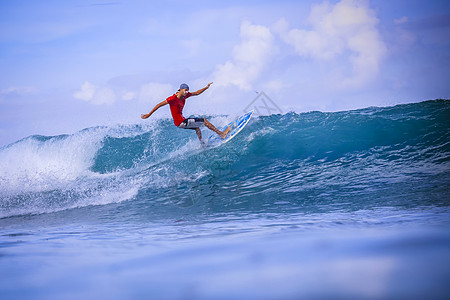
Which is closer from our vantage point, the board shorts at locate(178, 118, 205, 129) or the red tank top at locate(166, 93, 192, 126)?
the red tank top at locate(166, 93, 192, 126)

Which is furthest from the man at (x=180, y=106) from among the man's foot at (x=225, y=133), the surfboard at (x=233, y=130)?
the surfboard at (x=233, y=130)

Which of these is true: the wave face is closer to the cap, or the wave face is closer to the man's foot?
the man's foot

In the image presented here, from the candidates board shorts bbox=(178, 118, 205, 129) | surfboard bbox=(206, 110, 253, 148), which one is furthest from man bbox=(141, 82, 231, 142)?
surfboard bbox=(206, 110, 253, 148)

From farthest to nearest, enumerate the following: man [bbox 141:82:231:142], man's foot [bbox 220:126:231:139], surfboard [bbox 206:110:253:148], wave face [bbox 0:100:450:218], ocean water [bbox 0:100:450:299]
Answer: surfboard [bbox 206:110:253:148]
man's foot [bbox 220:126:231:139]
man [bbox 141:82:231:142]
wave face [bbox 0:100:450:218]
ocean water [bbox 0:100:450:299]

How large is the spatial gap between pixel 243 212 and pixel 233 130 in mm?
4916

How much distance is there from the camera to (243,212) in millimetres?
4746

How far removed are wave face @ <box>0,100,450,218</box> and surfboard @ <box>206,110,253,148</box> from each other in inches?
8.6

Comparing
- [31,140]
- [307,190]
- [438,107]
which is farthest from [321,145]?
[31,140]

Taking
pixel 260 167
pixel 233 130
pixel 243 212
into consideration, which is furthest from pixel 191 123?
pixel 243 212

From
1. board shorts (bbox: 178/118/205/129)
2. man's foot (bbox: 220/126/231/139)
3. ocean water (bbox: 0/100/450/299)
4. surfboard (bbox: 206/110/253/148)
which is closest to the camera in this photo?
ocean water (bbox: 0/100/450/299)

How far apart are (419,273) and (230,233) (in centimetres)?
181

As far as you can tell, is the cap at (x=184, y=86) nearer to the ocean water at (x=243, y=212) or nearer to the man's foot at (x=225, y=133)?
the man's foot at (x=225, y=133)

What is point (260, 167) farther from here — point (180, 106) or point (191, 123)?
point (180, 106)

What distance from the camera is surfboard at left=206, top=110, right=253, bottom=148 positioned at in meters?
9.34
